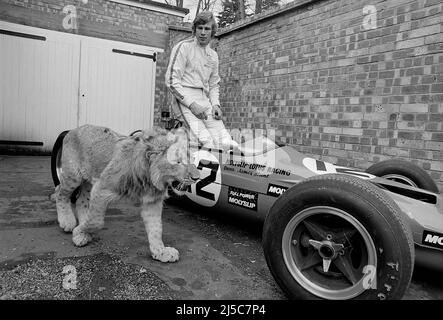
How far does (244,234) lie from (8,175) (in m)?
4.51

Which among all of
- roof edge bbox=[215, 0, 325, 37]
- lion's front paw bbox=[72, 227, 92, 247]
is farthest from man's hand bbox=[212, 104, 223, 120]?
roof edge bbox=[215, 0, 325, 37]

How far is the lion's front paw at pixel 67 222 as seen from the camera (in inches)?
132

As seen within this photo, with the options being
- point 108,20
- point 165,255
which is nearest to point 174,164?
point 165,255

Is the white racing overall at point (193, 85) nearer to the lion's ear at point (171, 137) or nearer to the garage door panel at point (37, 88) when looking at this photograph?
the lion's ear at point (171, 137)

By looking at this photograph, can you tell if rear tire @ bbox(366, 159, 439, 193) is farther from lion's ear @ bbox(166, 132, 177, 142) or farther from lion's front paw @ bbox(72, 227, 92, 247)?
lion's front paw @ bbox(72, 227, 92, 247)

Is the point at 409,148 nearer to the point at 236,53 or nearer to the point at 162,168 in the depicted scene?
the point at 162,168

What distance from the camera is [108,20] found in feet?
30.1

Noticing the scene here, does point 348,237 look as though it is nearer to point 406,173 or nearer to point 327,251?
point 327,251

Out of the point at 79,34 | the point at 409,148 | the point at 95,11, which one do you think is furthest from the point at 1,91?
the point at 409,148

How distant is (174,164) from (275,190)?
1.09 m

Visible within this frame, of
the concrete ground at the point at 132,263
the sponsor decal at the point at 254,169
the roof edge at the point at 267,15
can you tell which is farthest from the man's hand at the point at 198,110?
the roof edge at the point at 267,15

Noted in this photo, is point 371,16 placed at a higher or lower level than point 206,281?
higher

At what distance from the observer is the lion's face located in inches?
99.8

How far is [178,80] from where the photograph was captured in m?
4.51
